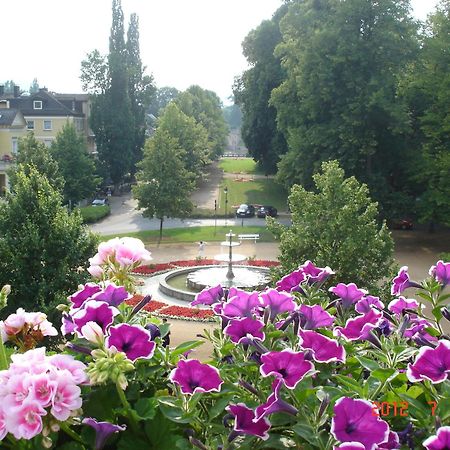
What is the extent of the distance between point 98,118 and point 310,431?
53.5m

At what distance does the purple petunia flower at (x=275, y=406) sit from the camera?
9.69 ft

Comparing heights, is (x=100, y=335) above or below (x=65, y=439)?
above

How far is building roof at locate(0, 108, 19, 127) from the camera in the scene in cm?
5134

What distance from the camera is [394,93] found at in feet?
105

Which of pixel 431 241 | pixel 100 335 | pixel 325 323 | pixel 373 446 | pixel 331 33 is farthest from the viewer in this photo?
pixel 431 241

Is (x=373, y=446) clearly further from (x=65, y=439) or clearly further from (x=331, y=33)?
(x=331, y=33)

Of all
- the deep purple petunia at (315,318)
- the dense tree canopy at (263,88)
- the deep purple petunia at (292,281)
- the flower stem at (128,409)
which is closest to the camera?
the flower stem at (128,409)

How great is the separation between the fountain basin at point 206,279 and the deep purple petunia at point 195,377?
18081 millimetres

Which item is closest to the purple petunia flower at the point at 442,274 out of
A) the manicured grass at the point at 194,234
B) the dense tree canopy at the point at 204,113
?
the manicured grass at the point at 194,234

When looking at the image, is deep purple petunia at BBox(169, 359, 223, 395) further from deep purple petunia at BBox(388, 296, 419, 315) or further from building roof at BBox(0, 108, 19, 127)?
building roof at BBox(0, 108, 19, 127)

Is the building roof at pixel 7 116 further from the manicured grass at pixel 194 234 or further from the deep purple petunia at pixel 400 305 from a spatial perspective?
the deep purple petunia at pixel 400 305

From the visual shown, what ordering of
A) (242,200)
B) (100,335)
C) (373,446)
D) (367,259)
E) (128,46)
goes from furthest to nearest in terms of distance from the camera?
(128,46)
(242,200)
(367,259)
(100,335)
(373,446)

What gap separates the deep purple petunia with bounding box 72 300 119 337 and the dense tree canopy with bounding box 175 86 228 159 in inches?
2697

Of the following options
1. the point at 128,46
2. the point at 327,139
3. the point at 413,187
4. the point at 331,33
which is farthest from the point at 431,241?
the point at 128,46
